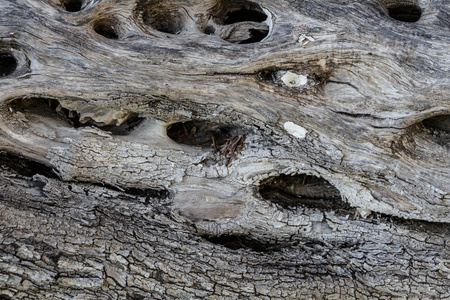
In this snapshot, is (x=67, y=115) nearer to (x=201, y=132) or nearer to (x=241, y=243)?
(x=201, y=132)

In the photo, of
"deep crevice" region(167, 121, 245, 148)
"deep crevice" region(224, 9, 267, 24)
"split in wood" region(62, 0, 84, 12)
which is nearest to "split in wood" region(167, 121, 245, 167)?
"deep crevice" region(167, 121, 245, 148)

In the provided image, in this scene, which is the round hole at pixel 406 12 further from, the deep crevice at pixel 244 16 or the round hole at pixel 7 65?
the round hole at pixel 7 65

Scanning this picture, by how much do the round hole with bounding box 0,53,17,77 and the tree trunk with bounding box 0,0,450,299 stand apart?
23mm

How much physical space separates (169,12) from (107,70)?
82cm

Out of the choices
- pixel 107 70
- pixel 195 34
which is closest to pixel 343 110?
pixel 195 34

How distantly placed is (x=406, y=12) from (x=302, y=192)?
1927 mm

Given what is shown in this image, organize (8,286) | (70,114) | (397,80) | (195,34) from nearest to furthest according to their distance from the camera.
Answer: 1. (8,286)
2. (397,80)
3. (195,34)
4. (70,114)

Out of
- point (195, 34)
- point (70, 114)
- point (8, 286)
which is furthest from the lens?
point (70, 114)

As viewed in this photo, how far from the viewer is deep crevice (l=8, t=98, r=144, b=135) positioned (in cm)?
366

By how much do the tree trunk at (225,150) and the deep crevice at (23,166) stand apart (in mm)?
17

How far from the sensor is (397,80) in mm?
3115

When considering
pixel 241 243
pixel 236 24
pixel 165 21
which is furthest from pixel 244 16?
pixel 241 243

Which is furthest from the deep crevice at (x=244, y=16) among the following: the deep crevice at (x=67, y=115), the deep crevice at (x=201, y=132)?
the deep crevice at (x=67, y=115)

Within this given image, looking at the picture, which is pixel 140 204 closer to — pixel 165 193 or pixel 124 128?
pixel 165 193
